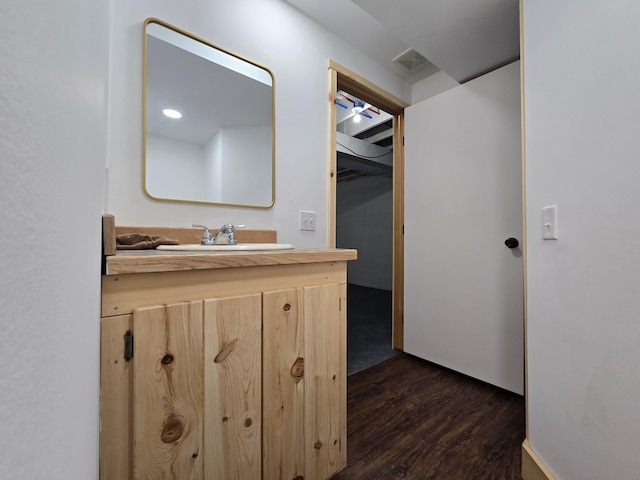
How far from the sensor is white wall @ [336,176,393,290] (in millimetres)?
4973

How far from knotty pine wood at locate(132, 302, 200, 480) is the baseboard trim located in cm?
113

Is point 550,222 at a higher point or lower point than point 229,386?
higher

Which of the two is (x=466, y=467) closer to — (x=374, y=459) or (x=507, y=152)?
(x=374, y=459)

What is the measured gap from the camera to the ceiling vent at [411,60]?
1974 mm

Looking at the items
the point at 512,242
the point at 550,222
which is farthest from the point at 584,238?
the point at 512,242

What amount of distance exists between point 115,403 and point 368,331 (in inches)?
93.5

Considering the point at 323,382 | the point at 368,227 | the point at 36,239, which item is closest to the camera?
the point at 36,239

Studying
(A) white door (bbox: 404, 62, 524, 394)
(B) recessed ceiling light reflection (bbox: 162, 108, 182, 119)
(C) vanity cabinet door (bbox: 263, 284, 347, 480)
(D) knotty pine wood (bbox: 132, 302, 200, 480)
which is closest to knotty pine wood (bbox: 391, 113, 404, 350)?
(A) white door (bbox: 404, 62, 524, 394)

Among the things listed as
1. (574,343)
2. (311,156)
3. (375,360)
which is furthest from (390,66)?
(375,360)

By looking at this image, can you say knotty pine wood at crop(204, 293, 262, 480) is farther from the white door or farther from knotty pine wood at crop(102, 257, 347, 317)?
the white door

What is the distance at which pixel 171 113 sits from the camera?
1.23 metres

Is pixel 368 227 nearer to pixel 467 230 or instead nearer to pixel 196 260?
pixel 467 230

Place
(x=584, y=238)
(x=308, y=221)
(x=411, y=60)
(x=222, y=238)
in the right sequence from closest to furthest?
(x=584, y=238), (x=222, y=238), (x=308, y=221), (x=411, y=60)

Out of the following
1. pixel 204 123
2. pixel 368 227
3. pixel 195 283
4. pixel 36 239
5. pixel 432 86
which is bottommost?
pixel 195 283
